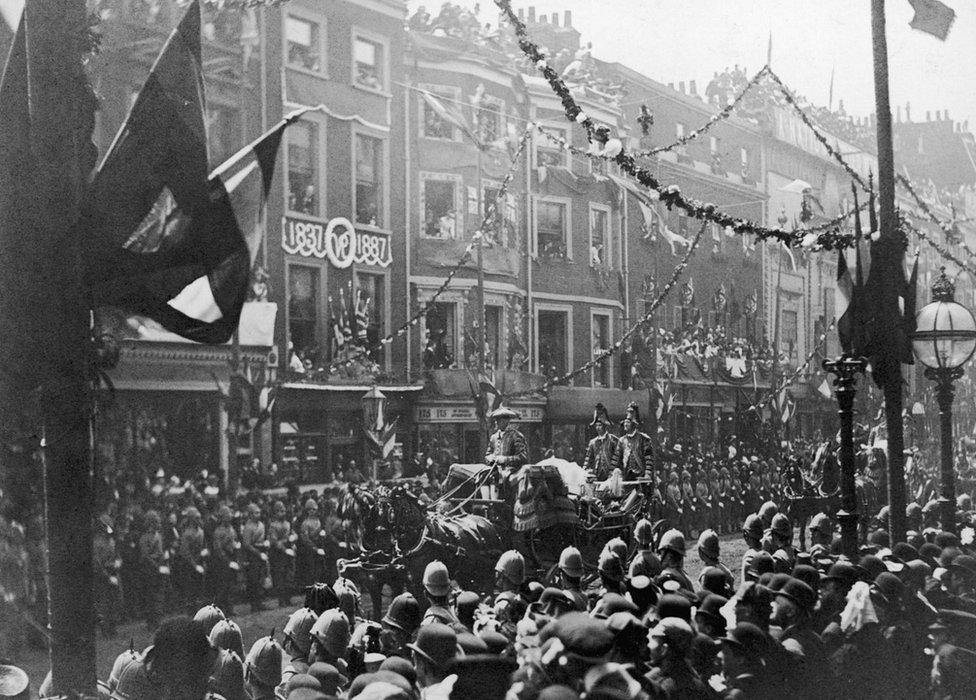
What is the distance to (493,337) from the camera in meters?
11.8

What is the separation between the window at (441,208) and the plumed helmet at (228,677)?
6.58 metres

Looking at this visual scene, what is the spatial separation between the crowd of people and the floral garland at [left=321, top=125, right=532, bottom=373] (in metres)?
2.70

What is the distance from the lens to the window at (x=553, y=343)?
40.4ft

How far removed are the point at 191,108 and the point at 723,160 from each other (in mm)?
10652

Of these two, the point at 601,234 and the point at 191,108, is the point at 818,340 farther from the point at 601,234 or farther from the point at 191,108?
the point at 191,108

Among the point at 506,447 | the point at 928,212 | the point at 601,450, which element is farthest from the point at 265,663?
the point at 928,212

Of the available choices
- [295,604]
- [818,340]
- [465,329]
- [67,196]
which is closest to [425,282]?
[465,329]

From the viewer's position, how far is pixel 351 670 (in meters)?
5.89

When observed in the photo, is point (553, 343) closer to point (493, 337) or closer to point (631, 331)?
point (493, 337)

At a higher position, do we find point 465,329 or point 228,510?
point 465,329

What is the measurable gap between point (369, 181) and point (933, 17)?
6.50 m

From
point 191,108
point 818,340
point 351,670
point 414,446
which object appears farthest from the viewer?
point 818,340

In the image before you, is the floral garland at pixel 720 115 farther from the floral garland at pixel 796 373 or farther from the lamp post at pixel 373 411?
the lamp post at pixel 373 411

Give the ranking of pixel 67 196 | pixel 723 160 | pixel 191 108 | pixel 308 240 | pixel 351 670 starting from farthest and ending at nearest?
pixel 723 160 → pixel 308 240 → pixel 351 670 → pixel 191 108 → pixel 67 196
